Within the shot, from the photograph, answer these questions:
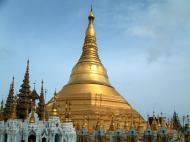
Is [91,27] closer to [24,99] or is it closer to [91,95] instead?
[91,95]

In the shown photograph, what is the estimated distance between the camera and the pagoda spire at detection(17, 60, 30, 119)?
36438 mm

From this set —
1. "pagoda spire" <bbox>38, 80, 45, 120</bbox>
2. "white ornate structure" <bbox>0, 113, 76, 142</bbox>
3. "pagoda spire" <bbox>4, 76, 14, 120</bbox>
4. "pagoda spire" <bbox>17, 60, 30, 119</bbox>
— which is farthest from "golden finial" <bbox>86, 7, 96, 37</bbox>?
"white ornate structure" <bbox>0, 113, 76, 142</bbox>

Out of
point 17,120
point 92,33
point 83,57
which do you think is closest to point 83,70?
point 83,57

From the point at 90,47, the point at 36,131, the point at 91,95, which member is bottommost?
the point at 36,131

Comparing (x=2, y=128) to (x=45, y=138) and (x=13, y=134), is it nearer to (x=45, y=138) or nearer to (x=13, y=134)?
(x=13, y=134)

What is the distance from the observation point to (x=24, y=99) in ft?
123

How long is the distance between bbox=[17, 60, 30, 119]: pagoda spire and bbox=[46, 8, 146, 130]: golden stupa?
4.20 metres

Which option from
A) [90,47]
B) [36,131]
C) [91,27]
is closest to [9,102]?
[36,131]

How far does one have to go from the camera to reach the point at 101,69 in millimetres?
50750

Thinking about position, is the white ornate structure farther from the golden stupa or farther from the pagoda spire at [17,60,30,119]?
the golden stupa

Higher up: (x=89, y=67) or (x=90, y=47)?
(x=90, y=47)

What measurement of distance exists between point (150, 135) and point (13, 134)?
12.5 meters

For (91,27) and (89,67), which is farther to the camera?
(91,27)

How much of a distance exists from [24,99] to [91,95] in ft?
33.8
